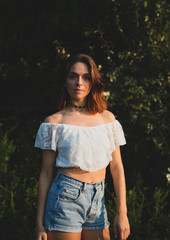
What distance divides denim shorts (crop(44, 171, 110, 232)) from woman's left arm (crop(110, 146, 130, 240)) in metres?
0.15

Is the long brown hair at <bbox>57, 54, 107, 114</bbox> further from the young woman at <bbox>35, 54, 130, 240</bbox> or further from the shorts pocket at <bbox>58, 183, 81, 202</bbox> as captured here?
the shorts pocket at <bbox>58, 183, 81, 202</bbox>

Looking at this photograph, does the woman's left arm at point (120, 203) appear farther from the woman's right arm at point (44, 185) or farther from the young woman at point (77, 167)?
the woman's right arm at point (44, 185)

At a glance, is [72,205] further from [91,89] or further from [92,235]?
[91,89]

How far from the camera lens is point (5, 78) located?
4.17 meters

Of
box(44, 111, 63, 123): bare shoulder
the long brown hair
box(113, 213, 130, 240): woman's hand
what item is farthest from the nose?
box(113, 213, 130, 240): woman's hand

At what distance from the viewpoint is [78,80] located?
6.64 ft

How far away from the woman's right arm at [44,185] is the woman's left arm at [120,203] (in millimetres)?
486

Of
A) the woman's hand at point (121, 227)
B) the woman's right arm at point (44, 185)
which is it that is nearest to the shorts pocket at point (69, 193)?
the woman's right arm at point (44, 185)

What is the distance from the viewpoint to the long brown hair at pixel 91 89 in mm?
2080

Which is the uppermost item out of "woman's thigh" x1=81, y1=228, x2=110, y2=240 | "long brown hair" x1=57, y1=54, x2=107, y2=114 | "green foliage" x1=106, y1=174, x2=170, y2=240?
"long brown hair" x1=57, y1=54, x2=107, y2=114

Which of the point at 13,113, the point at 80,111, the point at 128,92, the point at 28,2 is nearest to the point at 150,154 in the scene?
the point at 128,92

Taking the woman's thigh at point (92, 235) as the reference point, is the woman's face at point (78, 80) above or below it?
above

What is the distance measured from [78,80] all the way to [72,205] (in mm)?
908

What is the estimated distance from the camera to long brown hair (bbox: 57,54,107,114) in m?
2.08
